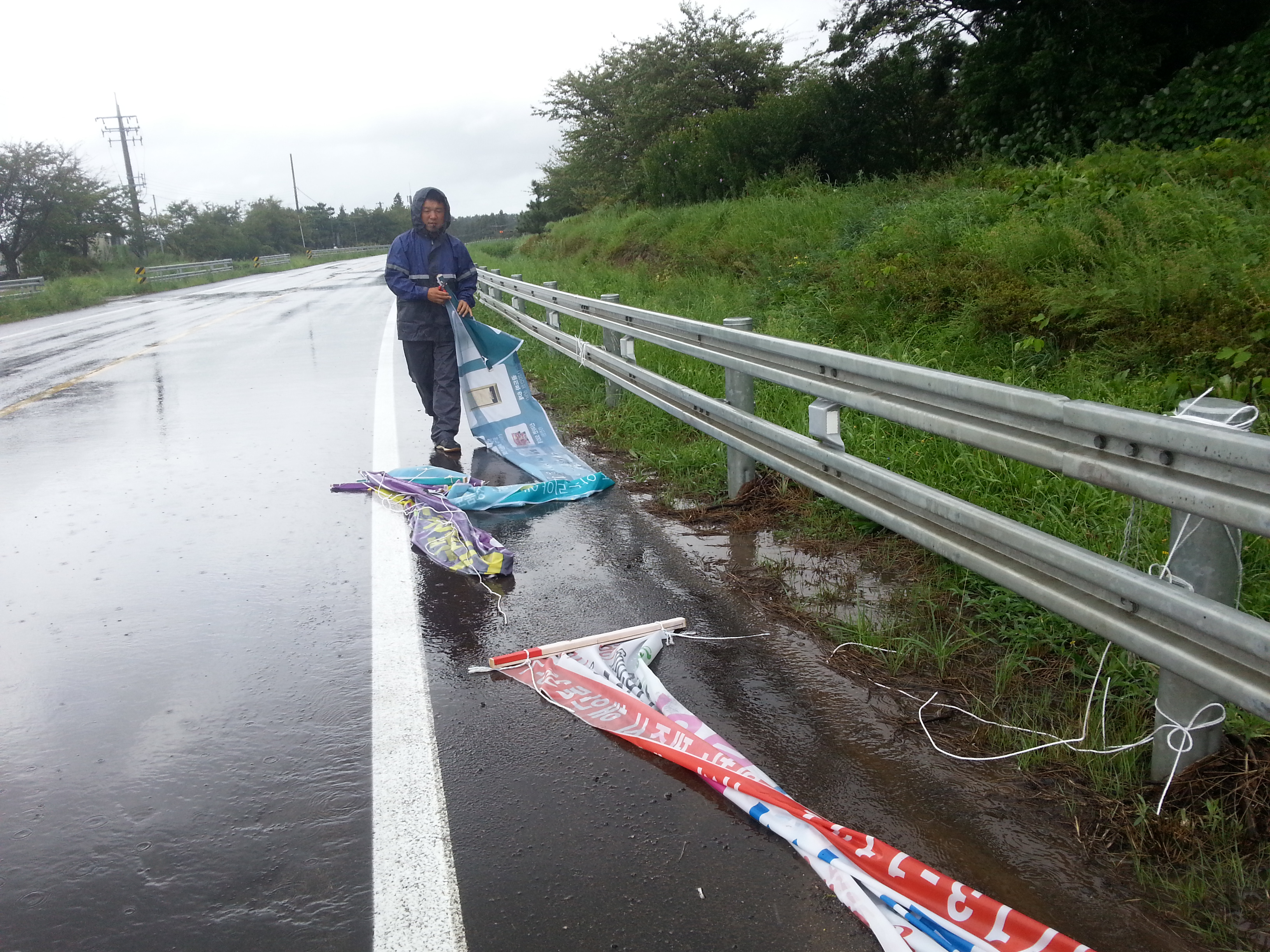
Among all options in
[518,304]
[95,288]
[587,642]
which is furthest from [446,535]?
[95,288]

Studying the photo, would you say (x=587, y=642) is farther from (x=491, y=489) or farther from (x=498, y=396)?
(x=498, y=396)

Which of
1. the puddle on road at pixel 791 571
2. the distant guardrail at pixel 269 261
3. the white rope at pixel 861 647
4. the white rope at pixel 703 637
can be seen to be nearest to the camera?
the white rope at pixel 861 647

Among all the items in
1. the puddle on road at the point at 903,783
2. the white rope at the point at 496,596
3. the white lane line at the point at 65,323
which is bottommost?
the puddle on road at the point at 903,783

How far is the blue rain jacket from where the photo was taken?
8.16 meters

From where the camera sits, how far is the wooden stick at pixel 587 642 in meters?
3.90

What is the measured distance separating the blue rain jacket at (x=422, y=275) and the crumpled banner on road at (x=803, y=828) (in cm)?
494

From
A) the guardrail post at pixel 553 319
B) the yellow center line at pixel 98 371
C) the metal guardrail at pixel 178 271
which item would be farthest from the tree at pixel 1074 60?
the metal guardrail at pixel 178 271

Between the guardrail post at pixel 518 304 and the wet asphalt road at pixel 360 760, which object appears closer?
the wet asphalt road at pixel 360 760

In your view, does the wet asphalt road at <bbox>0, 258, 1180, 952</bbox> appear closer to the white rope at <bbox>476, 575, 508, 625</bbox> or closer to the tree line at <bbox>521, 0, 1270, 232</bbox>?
the white rope at <bbox>476, 575, 508, 625</bbox>

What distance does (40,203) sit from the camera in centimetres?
5797

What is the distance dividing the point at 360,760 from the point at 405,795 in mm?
300

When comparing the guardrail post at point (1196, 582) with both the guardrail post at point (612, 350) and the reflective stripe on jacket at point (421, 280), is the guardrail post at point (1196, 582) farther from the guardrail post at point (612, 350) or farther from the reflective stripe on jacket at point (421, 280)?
the reflective stripe on jacket at point (421, 280)

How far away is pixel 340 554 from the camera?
5422 mm

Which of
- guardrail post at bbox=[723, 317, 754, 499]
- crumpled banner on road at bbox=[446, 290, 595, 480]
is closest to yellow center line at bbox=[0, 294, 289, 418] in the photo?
crumpled banner on road at bbox=[446, 290, 595, 480]
